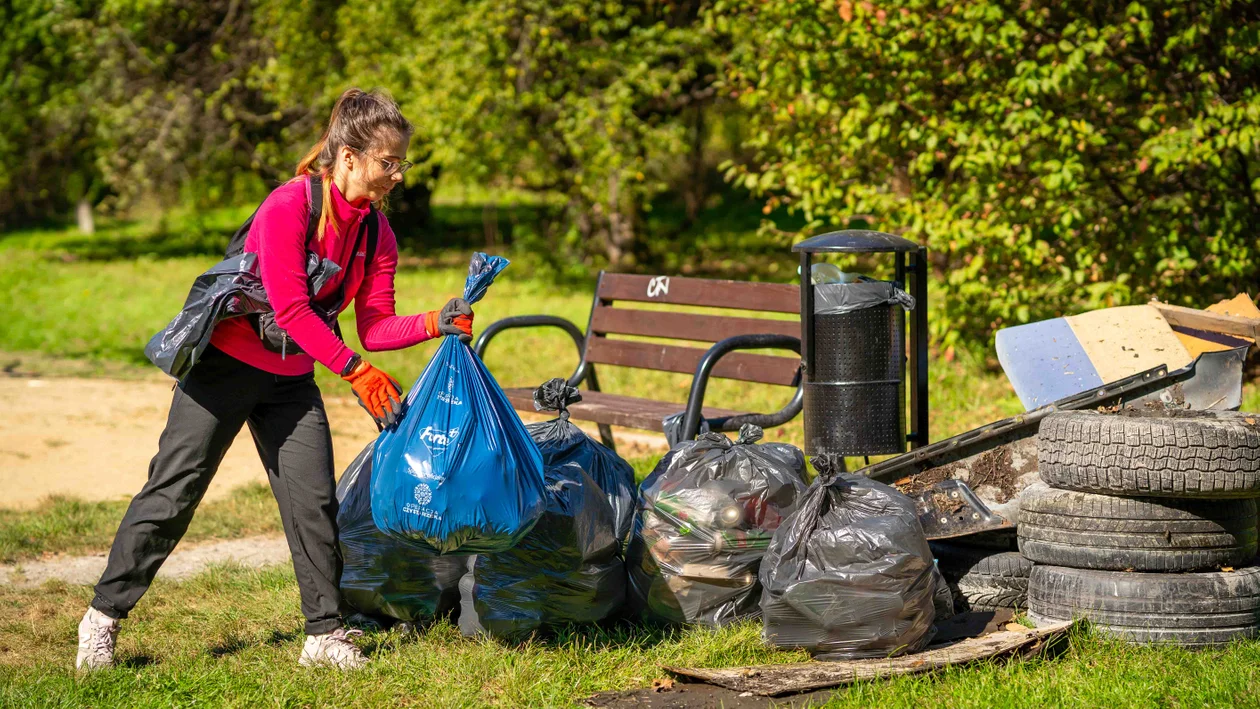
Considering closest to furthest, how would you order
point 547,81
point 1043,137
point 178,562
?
point 178,562
point 1043,137
point 547,81

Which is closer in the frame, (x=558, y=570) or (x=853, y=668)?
(x=853, y=668)

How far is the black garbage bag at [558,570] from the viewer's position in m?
3.54

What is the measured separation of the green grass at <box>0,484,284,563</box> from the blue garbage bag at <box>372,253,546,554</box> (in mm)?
2562

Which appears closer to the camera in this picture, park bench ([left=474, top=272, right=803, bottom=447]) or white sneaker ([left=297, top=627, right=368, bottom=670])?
white sneaker ([left=297, top=627, right=368, bottom=670])

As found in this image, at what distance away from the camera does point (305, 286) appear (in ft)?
11.0

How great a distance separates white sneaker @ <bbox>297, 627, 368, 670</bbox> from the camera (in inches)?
140

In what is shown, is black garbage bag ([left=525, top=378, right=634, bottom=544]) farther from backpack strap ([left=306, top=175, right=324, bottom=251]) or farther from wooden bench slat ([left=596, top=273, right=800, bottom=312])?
wooden bench slat ([left=596, top=273, right=800, bottom=312])

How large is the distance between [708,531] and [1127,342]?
1763 millimetres

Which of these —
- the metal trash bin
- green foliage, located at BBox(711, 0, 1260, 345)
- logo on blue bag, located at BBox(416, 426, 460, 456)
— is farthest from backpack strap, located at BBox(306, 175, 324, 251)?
green foliage, located at BBox(711, 0, 1260, 345)

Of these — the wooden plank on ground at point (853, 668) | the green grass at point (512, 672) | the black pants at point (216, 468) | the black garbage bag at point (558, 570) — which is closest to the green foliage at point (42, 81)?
the green grass at point (512, 672)

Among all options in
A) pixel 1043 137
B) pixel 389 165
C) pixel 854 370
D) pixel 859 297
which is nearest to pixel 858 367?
pixel 854 370

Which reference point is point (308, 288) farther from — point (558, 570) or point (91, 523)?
point (91, 523)

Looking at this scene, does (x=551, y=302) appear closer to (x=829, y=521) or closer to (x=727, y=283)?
(x=727, y=283)

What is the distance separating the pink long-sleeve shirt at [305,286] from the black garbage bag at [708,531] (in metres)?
0.93
